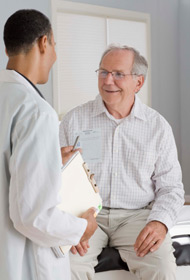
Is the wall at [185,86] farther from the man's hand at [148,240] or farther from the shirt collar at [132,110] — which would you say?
the man's hand at [148,240]

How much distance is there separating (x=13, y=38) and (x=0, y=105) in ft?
0.60

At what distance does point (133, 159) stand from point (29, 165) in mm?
1064

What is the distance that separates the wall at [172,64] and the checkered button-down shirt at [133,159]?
3.50 m

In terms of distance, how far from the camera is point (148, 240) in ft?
6.49

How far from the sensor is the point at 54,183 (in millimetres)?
1275

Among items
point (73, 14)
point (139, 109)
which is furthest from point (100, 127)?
point (73, 14)

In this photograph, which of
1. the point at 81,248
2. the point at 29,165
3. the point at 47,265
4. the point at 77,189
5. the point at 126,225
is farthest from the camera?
the point at 126,225

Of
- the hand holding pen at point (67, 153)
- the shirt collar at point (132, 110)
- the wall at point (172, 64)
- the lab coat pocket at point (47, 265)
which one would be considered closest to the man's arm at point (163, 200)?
the shirt collar at point (132, 110)

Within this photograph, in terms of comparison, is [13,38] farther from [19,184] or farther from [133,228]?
[133,228]

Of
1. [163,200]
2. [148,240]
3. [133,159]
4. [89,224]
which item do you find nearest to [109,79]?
[133,159]

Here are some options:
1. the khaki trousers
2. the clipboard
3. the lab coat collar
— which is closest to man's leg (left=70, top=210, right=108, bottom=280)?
the khaki trousers

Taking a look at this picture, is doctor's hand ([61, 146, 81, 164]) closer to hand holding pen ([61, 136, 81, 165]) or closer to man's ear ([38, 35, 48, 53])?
hand holding pen ([61, 136, 81, 165])

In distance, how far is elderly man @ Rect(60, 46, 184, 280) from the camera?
2041 millimetres

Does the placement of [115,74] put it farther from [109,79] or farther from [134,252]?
[134,252]
